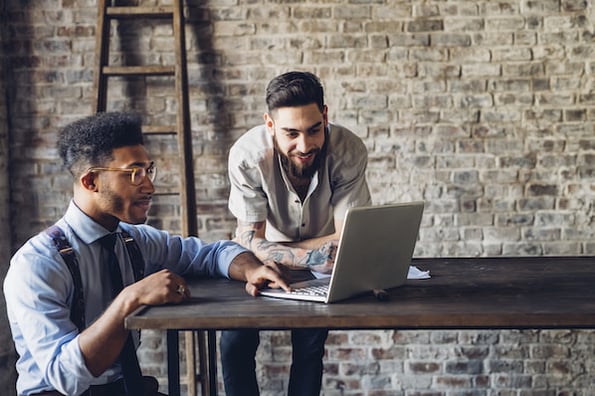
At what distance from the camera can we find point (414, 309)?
1873 millimetres

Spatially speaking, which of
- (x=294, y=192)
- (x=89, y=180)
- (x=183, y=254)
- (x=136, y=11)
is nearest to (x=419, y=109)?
(x=294, y=192)

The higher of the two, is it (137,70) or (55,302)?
(137,70)

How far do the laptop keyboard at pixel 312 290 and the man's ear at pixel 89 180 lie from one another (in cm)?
67

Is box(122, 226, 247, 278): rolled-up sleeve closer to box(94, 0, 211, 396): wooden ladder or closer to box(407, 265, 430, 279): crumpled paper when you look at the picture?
box(407, 265, 430, 279): crumpled paper

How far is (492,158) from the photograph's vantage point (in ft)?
12.2

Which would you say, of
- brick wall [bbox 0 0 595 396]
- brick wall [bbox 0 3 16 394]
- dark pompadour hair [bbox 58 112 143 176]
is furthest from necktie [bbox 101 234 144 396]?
brick wall [bbox 0 3 16 394]

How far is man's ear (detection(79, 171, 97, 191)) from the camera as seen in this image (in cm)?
203

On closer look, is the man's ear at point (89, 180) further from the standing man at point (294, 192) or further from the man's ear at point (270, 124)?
the man's ear at point (270, 124)

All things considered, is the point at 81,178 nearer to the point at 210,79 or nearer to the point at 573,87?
the point at 210,79

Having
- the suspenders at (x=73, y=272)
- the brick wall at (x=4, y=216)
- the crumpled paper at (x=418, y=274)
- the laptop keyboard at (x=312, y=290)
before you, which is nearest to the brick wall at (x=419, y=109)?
the brick wall at (x=4, y=216)

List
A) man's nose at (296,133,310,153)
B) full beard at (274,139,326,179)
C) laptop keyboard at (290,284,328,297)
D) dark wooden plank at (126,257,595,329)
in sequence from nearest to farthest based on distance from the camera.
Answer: dark wooden plank at (126,257,595,329) < laptop keyboard at (290,284,328,297) < man's nose at (296,133,310,153) < full beard at (274,139,326,179)

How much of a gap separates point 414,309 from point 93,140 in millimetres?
1056

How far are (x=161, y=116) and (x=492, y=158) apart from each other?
1.81 meters

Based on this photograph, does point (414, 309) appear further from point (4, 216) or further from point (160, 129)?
point (4, 216)
